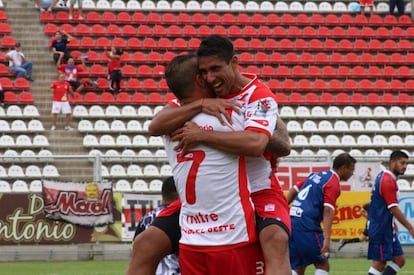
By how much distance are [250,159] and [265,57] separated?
23.2 meters

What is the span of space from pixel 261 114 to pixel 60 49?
72.9ft

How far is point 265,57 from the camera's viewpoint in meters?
30.2

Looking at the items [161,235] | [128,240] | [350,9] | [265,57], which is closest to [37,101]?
[265,57]

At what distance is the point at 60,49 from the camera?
28.5 m

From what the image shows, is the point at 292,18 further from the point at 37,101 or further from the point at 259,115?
the point at 259,115

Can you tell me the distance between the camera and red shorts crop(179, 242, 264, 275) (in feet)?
22.6

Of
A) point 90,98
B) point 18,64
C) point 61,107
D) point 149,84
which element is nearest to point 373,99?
point 149,84

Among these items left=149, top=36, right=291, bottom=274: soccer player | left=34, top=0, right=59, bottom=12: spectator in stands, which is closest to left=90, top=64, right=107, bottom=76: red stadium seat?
left=34, top=0, right=59, bottom=12: spectator in stands

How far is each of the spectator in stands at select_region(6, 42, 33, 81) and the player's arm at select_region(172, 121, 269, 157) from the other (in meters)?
21.6

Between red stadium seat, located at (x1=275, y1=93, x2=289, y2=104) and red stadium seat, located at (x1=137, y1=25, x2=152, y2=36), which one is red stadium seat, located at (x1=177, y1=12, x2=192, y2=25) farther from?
red stadium seat, located at (x1=275, y1=93, x2=289, y2=104)

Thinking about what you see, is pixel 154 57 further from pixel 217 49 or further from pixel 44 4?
pixel 217 49

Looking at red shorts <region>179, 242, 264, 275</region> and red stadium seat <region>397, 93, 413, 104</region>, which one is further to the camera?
red stadium seat <region>397, 93, 413, 104</region>

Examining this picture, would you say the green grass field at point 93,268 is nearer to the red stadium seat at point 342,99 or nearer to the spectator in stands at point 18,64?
the red stadium seat at point 342,99

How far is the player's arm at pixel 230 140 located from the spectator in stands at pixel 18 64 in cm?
2162
